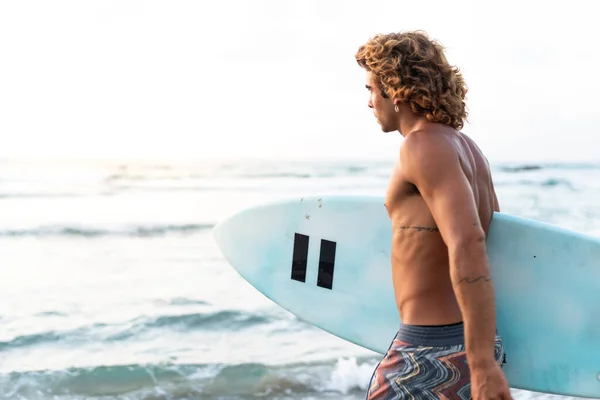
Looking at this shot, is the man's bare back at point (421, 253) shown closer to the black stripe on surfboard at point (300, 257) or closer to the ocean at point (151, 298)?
the black stripe on surfboard at point (300, 257)

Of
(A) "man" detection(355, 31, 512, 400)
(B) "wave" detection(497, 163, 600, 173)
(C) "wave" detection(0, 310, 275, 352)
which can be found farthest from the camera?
(B) "wave" detection(497, 163, 600, 173)

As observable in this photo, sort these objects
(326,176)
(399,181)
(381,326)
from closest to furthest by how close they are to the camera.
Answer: (399,181), (381,326), (326,176)

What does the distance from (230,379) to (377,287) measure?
91.6 inches

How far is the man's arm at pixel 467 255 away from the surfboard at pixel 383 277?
874 mm

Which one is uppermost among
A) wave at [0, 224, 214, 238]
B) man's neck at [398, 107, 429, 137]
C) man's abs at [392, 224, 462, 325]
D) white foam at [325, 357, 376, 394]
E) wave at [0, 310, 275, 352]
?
man's neck at [398, 107, 429, 137]

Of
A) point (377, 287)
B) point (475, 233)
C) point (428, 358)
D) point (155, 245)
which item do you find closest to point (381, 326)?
point (377, 287)

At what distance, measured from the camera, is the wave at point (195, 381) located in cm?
479

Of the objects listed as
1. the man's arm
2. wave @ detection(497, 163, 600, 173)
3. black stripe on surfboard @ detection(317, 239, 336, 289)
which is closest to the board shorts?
the man's arm

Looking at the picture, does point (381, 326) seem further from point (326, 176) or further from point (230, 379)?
point (326, 176)

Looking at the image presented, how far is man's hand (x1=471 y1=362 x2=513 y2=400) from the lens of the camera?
1573mm

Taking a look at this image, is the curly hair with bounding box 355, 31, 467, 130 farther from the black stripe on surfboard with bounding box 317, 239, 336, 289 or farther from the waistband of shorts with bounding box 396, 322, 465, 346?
the black stripe on surfboard with bounding box 317, 239, 336, 289

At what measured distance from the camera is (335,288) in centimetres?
311

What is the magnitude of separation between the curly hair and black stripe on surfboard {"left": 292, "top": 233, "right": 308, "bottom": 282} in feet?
4.59

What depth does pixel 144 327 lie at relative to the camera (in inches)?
263
